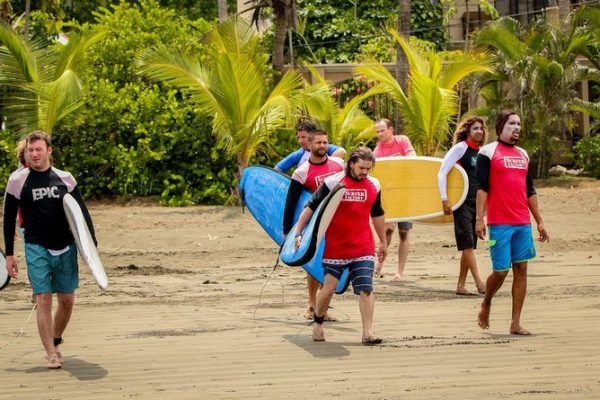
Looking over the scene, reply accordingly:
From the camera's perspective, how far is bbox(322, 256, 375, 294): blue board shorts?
9133 mm

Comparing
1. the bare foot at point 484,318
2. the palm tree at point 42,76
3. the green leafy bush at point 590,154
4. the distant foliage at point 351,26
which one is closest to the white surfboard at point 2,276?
the bare foot at point 484,318

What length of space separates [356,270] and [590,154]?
15.5 m

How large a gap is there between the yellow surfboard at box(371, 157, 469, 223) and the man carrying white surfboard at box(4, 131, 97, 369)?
5139 millimetres

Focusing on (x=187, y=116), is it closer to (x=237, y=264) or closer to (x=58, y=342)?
(x=237, y=264)

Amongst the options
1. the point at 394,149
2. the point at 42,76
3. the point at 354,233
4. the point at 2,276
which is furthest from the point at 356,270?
the point at 42,76

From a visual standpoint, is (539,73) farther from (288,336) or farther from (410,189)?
(288,336)

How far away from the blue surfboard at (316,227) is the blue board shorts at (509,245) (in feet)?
3.93

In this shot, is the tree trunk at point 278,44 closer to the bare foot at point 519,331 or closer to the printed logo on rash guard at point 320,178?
the printed logo on rash guard at point 320,178

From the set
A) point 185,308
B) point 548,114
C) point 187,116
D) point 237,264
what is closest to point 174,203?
point 187,116

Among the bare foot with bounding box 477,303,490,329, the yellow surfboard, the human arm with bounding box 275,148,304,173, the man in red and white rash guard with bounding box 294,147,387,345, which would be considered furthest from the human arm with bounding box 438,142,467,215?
the man in red and white rash guard with bounding box 294,147,387,345

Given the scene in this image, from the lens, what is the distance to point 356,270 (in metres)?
9.20

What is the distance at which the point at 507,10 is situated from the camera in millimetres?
33469

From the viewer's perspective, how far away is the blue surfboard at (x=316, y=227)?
8.97 metres

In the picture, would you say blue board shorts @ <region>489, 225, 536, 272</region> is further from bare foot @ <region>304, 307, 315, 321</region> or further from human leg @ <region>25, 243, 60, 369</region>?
human leg @ <region>25, 243, 60, 369</region>
